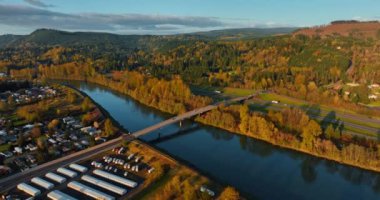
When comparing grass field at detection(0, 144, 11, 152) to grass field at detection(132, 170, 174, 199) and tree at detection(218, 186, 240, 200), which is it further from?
tree at detection(218, 186, 240, 200)

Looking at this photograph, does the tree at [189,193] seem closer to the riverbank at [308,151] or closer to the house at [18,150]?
the riverbank at [308,151]

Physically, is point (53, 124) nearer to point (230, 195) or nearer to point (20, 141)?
point (20, 141)

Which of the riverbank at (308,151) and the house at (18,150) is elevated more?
the house at (18,150)

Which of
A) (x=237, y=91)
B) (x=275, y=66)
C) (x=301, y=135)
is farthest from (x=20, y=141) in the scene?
(x=275, y=66)

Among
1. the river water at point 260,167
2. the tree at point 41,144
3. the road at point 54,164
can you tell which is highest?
the tree at point 41,144

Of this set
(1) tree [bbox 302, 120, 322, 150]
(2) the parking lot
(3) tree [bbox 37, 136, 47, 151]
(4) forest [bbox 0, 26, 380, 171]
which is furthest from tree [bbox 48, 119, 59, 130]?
(1) tree [bbox 302, 120, 322, 150]

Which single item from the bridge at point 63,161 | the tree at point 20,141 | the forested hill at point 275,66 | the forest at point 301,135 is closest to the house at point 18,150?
the tree at point 20,141
